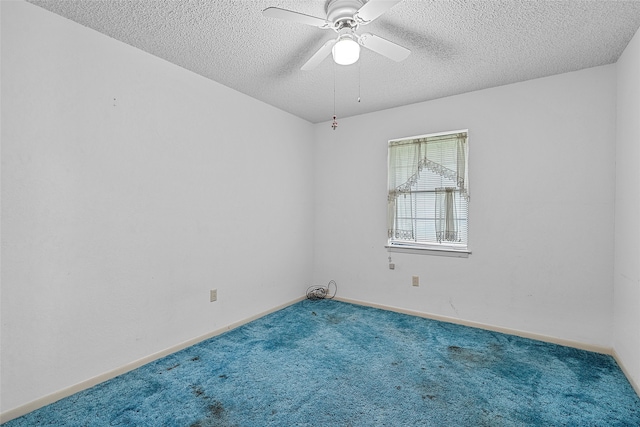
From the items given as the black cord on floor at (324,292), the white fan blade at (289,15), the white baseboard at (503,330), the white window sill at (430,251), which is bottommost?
the white baseboard at (503,330)

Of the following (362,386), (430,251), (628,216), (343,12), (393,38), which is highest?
(393,38)

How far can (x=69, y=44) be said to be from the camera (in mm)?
2078

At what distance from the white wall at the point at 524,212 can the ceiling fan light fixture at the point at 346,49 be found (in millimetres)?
2063

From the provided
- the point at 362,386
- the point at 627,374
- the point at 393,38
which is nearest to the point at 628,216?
the point at 627,374

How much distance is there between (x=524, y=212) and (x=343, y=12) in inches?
101

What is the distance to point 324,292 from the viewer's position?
435cm

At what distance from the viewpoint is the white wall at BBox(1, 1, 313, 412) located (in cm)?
188

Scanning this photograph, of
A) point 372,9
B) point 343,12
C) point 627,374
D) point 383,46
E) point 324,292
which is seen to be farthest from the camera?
point 324,292

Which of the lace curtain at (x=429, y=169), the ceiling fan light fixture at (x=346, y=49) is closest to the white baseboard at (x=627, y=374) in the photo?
the lace curtain at (x=429, y=169)

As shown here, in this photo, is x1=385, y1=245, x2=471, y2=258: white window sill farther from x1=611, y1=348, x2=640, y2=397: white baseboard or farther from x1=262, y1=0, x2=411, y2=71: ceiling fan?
x1=262, y1=0, x2=411, y2=71: ceiling fan

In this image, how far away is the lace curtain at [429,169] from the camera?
3.40 m

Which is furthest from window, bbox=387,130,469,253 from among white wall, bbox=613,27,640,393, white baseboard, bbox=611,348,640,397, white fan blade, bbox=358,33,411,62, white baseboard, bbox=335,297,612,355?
white fan blade, bbox=358,33,411,62

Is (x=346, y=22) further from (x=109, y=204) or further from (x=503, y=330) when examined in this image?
(x=503, y=330)

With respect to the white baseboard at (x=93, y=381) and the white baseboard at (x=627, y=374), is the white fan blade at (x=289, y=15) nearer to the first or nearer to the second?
the white baseboard at (x=93, y=381)
